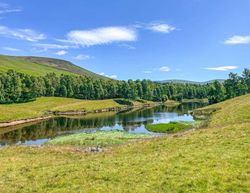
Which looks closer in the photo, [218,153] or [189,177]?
[189,177]

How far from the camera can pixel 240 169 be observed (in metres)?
19.9

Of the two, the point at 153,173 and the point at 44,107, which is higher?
the point at 44,107

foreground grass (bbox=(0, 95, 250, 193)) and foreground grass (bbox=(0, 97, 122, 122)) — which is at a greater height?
foreground grass (bbox=(0, 97, 122, 122))

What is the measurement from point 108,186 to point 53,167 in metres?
9.58

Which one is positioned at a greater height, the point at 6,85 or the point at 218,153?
the point at 6,85

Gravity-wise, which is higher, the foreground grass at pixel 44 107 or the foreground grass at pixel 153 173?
the foreground grass at pixel 44 107

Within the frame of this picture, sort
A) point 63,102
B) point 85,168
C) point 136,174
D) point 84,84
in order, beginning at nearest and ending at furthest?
point 136,174, point 85,168, point 63,102, point 84,84

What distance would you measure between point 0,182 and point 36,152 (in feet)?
49.2

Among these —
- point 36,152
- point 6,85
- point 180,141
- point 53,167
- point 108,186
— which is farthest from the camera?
point 6,85

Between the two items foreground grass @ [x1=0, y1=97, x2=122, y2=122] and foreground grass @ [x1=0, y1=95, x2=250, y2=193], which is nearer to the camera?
foreground grass @ [x1=0, y1=95, x2=250, y2=193]

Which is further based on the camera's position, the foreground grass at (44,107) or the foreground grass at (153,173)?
the foreground grass at (44,107)

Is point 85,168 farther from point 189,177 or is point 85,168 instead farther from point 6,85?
point 6,85

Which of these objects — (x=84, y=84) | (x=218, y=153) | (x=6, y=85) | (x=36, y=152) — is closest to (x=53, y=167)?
(x=36, y=152)

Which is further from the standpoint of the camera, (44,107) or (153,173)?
(44,107)
